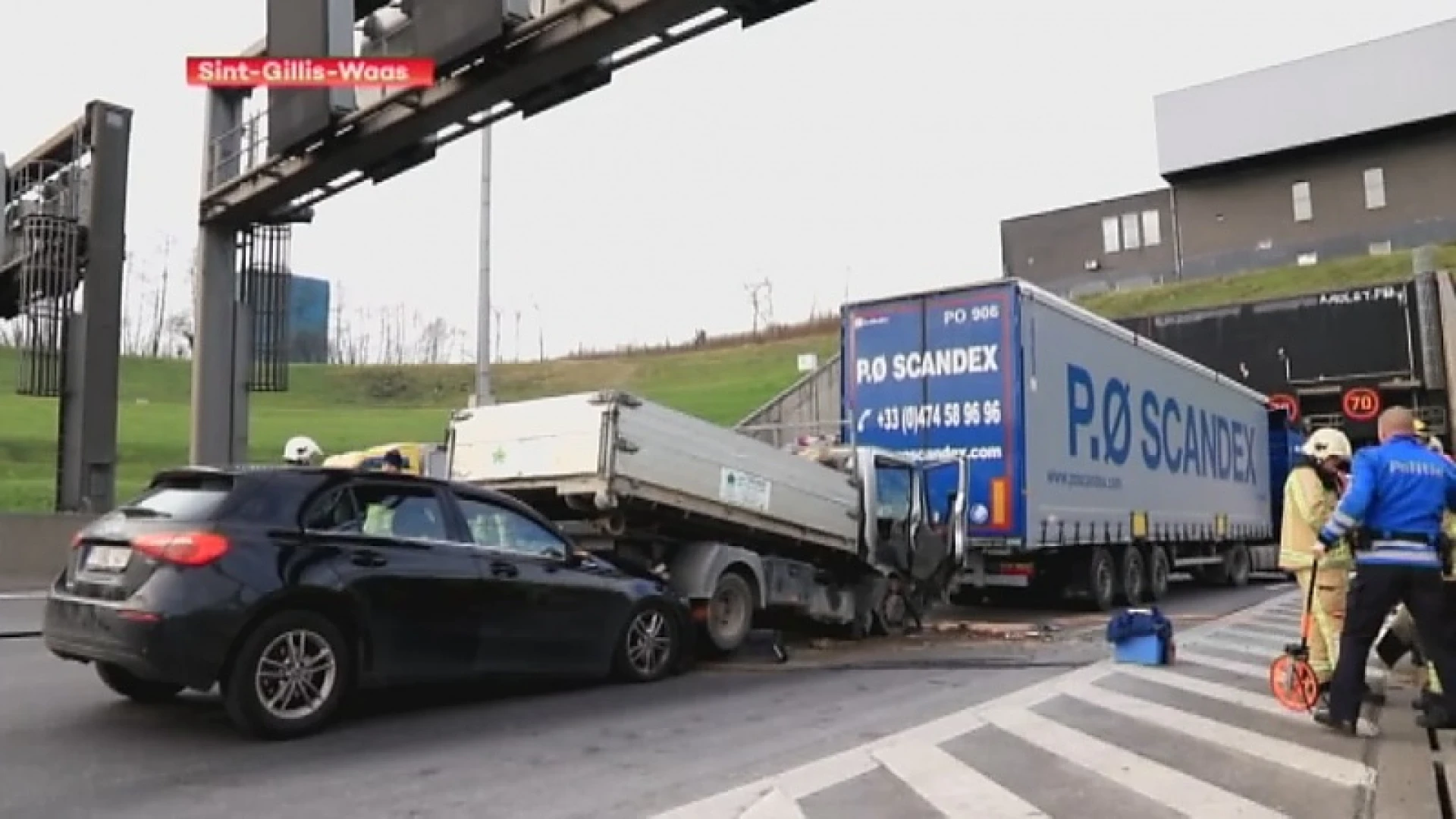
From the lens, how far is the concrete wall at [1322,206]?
160 feet

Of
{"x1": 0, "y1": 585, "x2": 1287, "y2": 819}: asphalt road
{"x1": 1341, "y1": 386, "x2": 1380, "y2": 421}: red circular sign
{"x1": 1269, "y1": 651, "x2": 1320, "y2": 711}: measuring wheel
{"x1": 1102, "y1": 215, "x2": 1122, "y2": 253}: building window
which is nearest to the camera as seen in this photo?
{"x1": 0, "y1": 585, "x2": 1287, "y2": 819}: asphalt road

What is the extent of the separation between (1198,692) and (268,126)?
13354 millimetres

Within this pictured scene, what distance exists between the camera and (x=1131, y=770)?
5859 millimetres

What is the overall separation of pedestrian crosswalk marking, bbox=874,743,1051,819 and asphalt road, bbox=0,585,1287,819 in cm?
46

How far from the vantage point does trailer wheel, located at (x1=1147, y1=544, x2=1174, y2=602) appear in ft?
53.7

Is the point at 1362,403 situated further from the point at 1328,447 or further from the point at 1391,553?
the point at 1391,553

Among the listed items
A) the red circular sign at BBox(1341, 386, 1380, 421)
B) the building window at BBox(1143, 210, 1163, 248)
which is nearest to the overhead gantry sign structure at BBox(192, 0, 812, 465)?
the red circular sign at BBox(1341, 386, 1380, 421)

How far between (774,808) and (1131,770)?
76.6 inches

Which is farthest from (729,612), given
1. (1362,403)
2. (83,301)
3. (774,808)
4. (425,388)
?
(425,388)

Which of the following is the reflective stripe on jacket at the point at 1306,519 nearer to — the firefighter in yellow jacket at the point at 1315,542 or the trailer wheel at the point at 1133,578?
the firefighter in yellow jacket at the point at 1315,542

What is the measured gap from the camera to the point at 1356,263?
44.6 meters

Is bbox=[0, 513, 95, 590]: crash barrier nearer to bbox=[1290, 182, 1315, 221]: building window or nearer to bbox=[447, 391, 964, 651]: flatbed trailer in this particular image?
bbox=[447, 391, 964, 651]: flatbed trailer

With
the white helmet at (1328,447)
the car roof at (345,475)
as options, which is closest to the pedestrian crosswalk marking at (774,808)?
the car roof at (345,475)

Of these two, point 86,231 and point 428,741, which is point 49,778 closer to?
point 428,741
